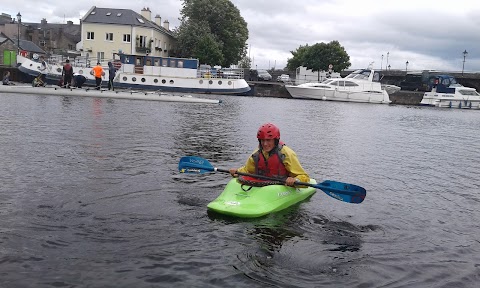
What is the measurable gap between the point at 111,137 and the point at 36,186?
6.98 meters

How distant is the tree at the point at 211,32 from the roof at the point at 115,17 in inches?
204

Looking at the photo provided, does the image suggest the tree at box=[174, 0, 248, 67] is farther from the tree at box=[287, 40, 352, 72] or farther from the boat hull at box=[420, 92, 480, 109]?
the boat hull at box=[420, 92, 480, 109]

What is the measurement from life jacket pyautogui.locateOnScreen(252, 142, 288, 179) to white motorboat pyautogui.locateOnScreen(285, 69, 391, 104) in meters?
48.9

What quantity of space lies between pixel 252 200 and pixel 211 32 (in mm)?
69394

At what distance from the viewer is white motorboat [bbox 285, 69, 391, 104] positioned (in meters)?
57.6

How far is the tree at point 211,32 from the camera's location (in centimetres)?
7012

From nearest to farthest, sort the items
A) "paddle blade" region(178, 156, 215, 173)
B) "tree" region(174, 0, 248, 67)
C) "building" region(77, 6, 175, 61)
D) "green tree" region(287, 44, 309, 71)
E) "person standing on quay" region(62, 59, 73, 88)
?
"paddle blade" region(178, 156, 215, 173)
"person standing on quay" region(62, 59, 73, 88)
"tree" region(174, 0, 248, 67)
"building" region(77, 6, 175, 61)
"green tree" region(287, 44, 309, 71)

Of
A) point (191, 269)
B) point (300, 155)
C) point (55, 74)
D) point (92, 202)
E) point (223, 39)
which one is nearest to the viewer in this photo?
point (191, 269)

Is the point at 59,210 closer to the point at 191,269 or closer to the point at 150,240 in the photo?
the point at 150,240

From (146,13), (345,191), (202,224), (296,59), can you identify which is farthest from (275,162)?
(296,59)

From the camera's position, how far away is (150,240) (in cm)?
716

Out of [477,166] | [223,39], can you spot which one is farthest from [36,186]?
[223,39]

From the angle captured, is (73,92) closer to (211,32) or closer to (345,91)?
(345,91)

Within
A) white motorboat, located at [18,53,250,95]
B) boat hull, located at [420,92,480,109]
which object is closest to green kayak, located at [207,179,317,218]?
white motorboat, located at [18,53,250,95]
